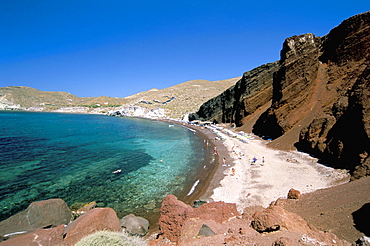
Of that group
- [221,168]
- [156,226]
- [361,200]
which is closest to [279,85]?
[221,168]

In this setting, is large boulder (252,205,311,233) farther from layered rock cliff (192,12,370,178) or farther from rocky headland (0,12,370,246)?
layered rock cliff (192,12,370,178)

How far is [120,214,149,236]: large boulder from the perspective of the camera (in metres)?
10.4

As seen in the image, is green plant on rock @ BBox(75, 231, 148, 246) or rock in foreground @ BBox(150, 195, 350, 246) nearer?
rock in foreground @ BBox(150, 195, 350, 246)

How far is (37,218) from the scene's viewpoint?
33.3 ft

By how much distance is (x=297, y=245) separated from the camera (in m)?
4.83

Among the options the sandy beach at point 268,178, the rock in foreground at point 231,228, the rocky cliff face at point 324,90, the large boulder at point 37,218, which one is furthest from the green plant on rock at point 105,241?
the rocky cliff face at point 324,90

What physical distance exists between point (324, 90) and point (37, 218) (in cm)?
3713

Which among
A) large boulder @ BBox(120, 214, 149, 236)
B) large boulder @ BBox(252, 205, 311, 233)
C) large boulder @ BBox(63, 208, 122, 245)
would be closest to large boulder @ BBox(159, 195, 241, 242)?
large boulder @ BBox(252, 205, 311, 233)

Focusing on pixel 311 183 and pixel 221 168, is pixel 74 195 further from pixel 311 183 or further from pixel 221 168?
pixel 311 183

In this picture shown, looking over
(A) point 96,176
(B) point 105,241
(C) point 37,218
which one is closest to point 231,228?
(B) point 105,241

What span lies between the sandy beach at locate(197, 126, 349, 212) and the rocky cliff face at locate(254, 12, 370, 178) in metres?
2.00

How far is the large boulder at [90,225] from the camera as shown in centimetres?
756

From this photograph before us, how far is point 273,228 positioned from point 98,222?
22.7ft

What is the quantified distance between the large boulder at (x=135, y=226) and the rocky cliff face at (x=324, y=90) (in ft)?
54.4
